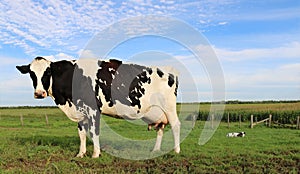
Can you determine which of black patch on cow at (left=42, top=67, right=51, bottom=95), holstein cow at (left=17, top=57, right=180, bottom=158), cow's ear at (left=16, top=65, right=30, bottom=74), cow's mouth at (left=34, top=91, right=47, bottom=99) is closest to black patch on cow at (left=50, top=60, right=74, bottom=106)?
holstein cow at (left=17, top=57, right=180, bottom=158)

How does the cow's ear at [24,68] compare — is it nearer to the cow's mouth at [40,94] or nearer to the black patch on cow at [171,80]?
the cow's mouth at [40,94]

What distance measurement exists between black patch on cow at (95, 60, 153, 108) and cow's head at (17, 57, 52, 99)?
1312 mm

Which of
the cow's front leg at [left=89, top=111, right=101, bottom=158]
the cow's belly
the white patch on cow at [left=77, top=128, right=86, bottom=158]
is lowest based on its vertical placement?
the white patch on cow at [left=77, top=128, right=86, bottom=158]

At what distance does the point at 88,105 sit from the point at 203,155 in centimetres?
331

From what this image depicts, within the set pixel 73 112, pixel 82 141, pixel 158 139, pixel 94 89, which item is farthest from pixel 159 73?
pixel 82 141

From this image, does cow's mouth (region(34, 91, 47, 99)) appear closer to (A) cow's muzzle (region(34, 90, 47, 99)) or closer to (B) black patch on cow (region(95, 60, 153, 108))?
(A) cow's muzzle (region(34, 90, 47, 99))

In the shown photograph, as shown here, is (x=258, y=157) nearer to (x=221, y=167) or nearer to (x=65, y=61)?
(x=221, y=167)

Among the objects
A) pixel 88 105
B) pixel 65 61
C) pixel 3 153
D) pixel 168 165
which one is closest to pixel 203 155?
pixel 168 165

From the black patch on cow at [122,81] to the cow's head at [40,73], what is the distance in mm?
1312

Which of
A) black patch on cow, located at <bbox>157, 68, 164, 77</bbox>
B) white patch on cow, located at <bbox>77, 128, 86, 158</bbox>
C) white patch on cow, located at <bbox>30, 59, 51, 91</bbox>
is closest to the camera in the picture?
white patch on cow, located at <bbox>30, 59, 51, 91</bbox>

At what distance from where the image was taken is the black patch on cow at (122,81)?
9047mm

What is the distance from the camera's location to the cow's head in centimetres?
875

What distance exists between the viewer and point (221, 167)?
24.9 feet

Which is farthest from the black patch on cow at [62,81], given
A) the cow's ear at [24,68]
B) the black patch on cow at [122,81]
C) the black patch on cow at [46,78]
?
the black patch on cow at [122,81]
